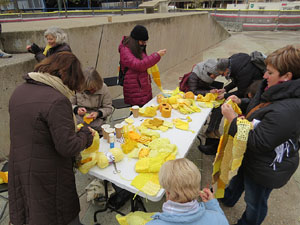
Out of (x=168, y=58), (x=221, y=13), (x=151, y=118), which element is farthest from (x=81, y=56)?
(x=221, y=13)

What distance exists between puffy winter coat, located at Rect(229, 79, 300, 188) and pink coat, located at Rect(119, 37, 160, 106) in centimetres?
159

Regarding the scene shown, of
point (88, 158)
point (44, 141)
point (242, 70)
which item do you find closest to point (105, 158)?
point (88, 158)

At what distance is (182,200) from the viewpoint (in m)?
1.05

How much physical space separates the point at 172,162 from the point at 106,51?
397cm

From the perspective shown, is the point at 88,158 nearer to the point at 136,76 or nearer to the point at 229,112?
the point at 229,112

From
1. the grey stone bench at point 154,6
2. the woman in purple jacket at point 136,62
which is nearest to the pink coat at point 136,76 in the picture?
the woman in purple jacket at point 136,62

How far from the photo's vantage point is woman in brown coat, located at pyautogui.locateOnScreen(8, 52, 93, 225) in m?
1.23

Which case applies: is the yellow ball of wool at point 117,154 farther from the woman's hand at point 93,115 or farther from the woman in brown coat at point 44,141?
the woman's hand at point 93,115

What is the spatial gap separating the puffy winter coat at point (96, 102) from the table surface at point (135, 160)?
1.68 ft

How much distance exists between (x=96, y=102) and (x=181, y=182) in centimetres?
190

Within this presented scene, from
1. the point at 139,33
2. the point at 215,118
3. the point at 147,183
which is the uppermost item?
the point at 139,33

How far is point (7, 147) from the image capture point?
2.95 meters

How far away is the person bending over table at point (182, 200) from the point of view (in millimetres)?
1027

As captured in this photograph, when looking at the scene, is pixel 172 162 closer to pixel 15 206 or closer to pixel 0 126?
pixel 15 206
